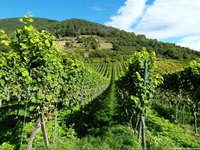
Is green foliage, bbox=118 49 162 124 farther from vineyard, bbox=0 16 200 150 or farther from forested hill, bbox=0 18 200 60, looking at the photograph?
forested hill, bbox=0 18 200 60

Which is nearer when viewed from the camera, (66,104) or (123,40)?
(66,104)

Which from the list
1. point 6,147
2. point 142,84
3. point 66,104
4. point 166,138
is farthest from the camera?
point 66,104

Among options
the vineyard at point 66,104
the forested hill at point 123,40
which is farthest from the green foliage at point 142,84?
the forested hill at point 123,40

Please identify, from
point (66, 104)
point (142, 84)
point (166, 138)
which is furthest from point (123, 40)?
point (142, 84)

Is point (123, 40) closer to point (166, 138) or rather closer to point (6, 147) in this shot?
point (166, 138)

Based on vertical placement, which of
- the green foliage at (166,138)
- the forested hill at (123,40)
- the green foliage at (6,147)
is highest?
the forested hill at (123,40)

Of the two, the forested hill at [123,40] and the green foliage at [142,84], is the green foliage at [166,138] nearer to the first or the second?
the green foliage at [142,84]

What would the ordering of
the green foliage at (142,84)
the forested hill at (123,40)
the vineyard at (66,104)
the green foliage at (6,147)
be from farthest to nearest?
1. the forested hill at (123,40)
2. the green foliage at (142,84)
3. the green foliage at (6,147)
4. the vineyard at (66,104)

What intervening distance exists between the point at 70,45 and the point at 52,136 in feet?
429

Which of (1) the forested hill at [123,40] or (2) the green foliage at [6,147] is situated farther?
(1) the forested hill at [123,40]

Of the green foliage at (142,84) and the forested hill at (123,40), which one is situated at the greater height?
the forested hill at (123,40)

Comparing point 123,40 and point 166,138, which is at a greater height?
point 123,40

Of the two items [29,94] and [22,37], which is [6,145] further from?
[22,37]

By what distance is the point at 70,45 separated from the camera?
142 m
